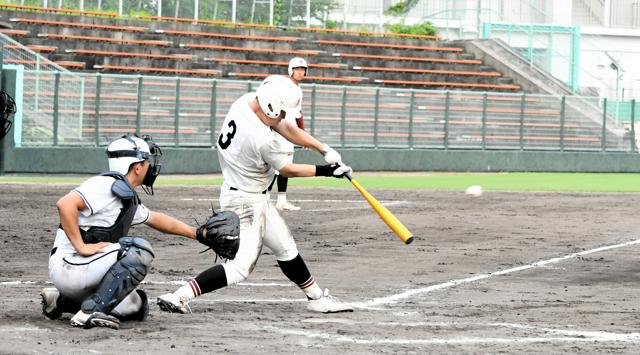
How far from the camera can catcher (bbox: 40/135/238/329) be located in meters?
8.03

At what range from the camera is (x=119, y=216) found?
831 centimetres

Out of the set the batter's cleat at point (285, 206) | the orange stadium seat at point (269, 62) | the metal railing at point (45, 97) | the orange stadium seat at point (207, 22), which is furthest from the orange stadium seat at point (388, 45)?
the batter's cleat at point (285, 206)

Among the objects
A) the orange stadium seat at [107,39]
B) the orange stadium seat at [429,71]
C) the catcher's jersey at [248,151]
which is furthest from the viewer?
the orange stadium seat at [429,71]

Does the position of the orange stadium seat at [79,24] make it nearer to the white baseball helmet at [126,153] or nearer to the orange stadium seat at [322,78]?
the orange stadium seat at [322,78]

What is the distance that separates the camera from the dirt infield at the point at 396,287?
7773 millimetres

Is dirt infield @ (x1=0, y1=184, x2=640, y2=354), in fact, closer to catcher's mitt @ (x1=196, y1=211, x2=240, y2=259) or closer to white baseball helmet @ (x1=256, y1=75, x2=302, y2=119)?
catcher's mitt @ (x1=196, y1=211, x2=240, y2=259)

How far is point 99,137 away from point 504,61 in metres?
17.2

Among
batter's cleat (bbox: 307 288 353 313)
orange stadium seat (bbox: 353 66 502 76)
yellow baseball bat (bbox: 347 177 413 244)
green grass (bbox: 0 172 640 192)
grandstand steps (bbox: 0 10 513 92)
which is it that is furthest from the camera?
orange stadium seat (bbox: 353 66 502 76)

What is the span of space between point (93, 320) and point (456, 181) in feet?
74.5

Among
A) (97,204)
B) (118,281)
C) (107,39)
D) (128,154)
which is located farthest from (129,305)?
(107,39)

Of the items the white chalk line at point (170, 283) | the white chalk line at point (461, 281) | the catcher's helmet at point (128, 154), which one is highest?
the catcher's helmet at point (128, 154)

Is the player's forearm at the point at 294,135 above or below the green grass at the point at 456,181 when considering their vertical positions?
Result: above

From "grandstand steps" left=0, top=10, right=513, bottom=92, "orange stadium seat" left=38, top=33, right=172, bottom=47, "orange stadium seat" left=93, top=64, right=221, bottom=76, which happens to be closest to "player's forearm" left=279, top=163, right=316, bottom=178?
"grandstand steps" left=0, top=10, right=513, bottom=92

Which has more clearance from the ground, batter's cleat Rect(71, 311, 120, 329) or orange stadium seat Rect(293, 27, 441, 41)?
orange stadium seat Rect(293, 27, 441, 41)
